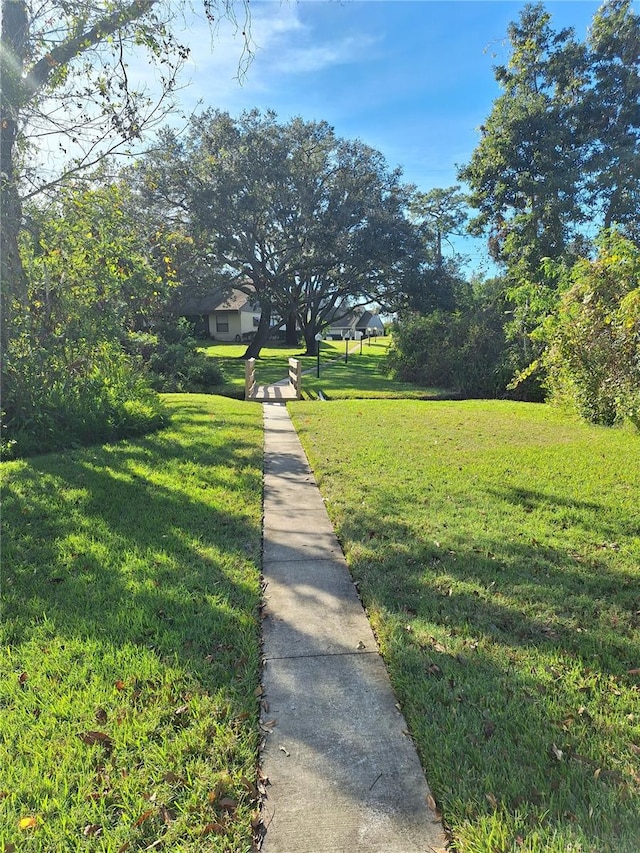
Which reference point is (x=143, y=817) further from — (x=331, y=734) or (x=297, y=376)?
(x=297, y=376)

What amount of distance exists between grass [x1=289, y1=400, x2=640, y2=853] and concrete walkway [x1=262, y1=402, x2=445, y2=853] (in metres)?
0.10

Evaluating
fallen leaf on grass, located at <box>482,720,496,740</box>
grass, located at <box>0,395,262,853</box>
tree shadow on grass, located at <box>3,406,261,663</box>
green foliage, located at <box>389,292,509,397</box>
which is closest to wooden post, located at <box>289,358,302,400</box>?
green foliage, located at <box>389,292,509,397</box>

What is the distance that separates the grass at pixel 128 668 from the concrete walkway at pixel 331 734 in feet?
0.41

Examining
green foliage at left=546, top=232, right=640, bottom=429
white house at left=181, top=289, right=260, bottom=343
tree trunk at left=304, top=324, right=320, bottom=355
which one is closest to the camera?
green foliage at left=546, top=232, right=640, bottom=429

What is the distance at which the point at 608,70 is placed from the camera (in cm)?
2002

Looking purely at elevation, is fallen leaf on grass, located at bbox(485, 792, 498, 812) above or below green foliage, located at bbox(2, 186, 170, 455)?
below

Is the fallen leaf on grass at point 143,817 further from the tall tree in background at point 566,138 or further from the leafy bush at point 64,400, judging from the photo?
the tall tree in background at point 566,138

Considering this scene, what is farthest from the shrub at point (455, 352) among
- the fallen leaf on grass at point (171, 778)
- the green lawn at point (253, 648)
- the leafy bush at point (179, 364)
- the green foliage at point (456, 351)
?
the fallen leaf on grass at point (171, 778)

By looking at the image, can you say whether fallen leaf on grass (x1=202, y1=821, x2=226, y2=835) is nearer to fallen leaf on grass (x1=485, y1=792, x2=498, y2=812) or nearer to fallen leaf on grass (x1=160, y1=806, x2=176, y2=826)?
fallen leaf on grass (x1=160, y1=806, x2=176, y2=826)

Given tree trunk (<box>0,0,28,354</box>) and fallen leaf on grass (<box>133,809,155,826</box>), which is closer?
fallen leaf on grass (<box>133,809,155,826</box>)

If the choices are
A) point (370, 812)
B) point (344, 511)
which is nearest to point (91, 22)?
point (344, 511)

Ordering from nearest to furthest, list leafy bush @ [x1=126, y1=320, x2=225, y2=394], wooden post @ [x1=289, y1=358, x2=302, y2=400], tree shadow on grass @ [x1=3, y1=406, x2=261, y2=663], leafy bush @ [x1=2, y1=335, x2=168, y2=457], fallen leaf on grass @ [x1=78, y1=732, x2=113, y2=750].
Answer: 1. fallen leaf on grass @ [x1=78, y1=732, x2=113, y2=750]
2. tree shadow on grass @ [x1=3, y1=406, x2=261, y2=663]
3. leafy bush @ [x1=2, y1=335, x2=168, y2=457]
4. wooden post @ [x1=289, y1=358, x2=302, y2=400]
5. leafy bush @ [x1=126, y1=320, x2=225, y2=394]

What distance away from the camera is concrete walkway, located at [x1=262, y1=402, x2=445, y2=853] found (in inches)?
70.9

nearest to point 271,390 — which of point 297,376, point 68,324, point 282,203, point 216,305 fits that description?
point 297,376
